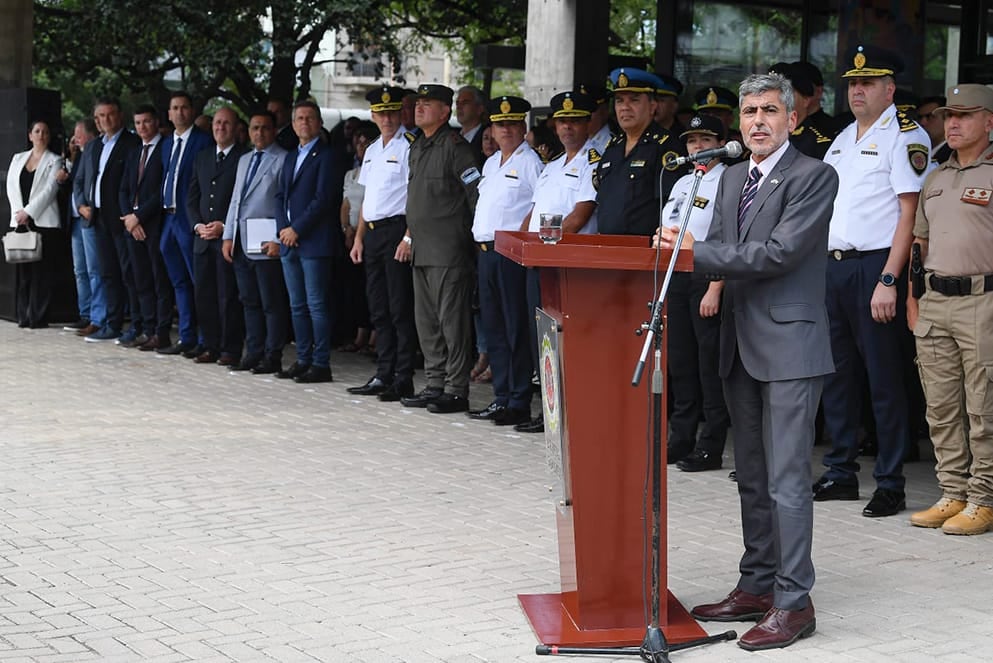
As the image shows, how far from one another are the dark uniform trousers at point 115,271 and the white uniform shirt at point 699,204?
701 cm

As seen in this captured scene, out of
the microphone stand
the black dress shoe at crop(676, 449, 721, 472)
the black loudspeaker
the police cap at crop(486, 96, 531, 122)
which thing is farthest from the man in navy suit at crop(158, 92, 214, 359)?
the microphone stand

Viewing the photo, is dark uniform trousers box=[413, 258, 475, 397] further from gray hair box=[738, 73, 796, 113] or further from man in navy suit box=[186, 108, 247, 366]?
gray hair box=[738, 73, 796, 113]

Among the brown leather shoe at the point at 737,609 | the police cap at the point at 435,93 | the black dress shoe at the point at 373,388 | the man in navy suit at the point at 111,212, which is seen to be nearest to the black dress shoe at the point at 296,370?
the black dress shoe at the point at 373,388

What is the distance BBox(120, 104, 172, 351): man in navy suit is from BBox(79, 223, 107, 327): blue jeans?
2.28 feet

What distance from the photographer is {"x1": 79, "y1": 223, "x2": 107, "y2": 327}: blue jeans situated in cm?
1433

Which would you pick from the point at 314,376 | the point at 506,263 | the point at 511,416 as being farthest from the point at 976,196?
the point at 314,376

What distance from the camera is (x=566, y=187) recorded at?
31.1ft

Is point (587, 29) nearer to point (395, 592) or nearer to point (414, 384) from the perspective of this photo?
point (414, 384)

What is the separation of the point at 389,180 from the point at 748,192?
570 cm

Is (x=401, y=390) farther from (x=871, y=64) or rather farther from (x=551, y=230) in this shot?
(x=551, y=230)

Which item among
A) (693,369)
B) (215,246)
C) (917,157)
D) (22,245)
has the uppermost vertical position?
(917,157)

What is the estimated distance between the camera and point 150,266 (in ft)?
45.1

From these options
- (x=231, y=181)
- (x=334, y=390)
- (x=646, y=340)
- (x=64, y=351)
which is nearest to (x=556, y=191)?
(x=334, y=390)

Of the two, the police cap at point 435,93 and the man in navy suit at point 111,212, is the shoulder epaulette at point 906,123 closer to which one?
the police cap at point 435,93
